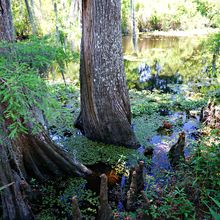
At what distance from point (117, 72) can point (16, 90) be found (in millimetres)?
3503

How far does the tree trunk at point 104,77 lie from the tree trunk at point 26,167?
A: 1.20 meters

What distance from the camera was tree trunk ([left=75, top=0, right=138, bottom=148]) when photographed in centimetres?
471

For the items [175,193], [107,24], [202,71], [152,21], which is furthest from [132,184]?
[152,21]

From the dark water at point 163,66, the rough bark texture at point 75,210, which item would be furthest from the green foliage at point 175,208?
the dark water at point 163,66

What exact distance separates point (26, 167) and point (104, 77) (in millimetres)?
2170

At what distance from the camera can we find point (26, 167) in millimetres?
4074

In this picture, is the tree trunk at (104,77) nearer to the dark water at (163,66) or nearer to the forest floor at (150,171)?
the forest floor at (150,171)

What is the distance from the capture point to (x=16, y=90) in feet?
5.53

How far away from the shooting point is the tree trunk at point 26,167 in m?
2.98

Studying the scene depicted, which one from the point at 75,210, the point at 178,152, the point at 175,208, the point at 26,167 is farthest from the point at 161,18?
the point at 75,210

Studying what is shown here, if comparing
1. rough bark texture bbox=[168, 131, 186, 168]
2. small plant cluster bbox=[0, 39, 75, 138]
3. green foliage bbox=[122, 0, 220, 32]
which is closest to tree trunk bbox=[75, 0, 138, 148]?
rough bark texture bbox=[168, 131, 186, 168]

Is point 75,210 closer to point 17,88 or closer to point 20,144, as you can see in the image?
point 20,144

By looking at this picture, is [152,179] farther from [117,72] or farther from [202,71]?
[202,71]

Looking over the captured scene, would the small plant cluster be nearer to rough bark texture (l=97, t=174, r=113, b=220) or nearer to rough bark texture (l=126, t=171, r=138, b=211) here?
rough bark texture (l=97, t=174, r=113, b=220)
